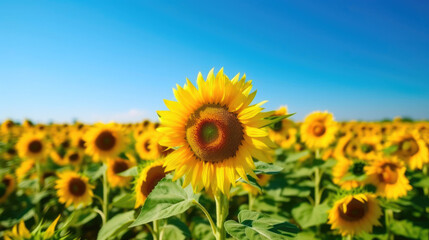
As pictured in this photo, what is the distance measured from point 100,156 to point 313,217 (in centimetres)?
358

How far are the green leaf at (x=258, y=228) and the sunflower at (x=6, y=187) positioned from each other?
5.61 m

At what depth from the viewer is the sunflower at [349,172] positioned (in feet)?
11.1

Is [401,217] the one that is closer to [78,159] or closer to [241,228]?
[241,228]

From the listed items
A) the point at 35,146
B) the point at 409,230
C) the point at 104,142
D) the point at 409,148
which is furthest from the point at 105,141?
the point at 409,148

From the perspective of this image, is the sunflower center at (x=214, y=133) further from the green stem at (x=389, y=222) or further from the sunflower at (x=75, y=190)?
the green stem at (x=389, y=222)

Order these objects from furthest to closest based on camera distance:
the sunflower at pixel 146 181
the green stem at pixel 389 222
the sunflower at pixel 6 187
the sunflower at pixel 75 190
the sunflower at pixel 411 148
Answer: the sunflower at pixel 6 187 < the sunflower at pixel 411 148 < the sunflower at pixel 75 190 < the green stem at pixel 389 222 < the sunflower at pixel 146 181

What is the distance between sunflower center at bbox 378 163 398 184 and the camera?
3.33 meters

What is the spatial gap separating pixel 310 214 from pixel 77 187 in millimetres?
3495

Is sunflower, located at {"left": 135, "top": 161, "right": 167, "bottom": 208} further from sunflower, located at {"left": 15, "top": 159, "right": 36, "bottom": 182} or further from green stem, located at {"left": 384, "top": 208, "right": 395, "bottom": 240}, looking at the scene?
sunflower, located at {"left": 15, "top": 159, "right": 36, "bottom": 182}

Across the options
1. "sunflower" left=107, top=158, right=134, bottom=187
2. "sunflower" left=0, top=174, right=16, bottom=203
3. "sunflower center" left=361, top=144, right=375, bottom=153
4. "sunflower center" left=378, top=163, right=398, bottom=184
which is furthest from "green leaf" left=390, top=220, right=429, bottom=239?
"sunflower" left=0, top=174, right=16, bottom=203

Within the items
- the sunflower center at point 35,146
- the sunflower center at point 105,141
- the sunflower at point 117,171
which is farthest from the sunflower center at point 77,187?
the sunflower center at point 35,146

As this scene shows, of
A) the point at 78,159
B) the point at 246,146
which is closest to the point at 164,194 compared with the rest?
the point at 246,146

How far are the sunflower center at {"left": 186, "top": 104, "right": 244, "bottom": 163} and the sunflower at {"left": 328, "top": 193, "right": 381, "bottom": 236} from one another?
1.75 metres

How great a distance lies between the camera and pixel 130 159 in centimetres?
389
